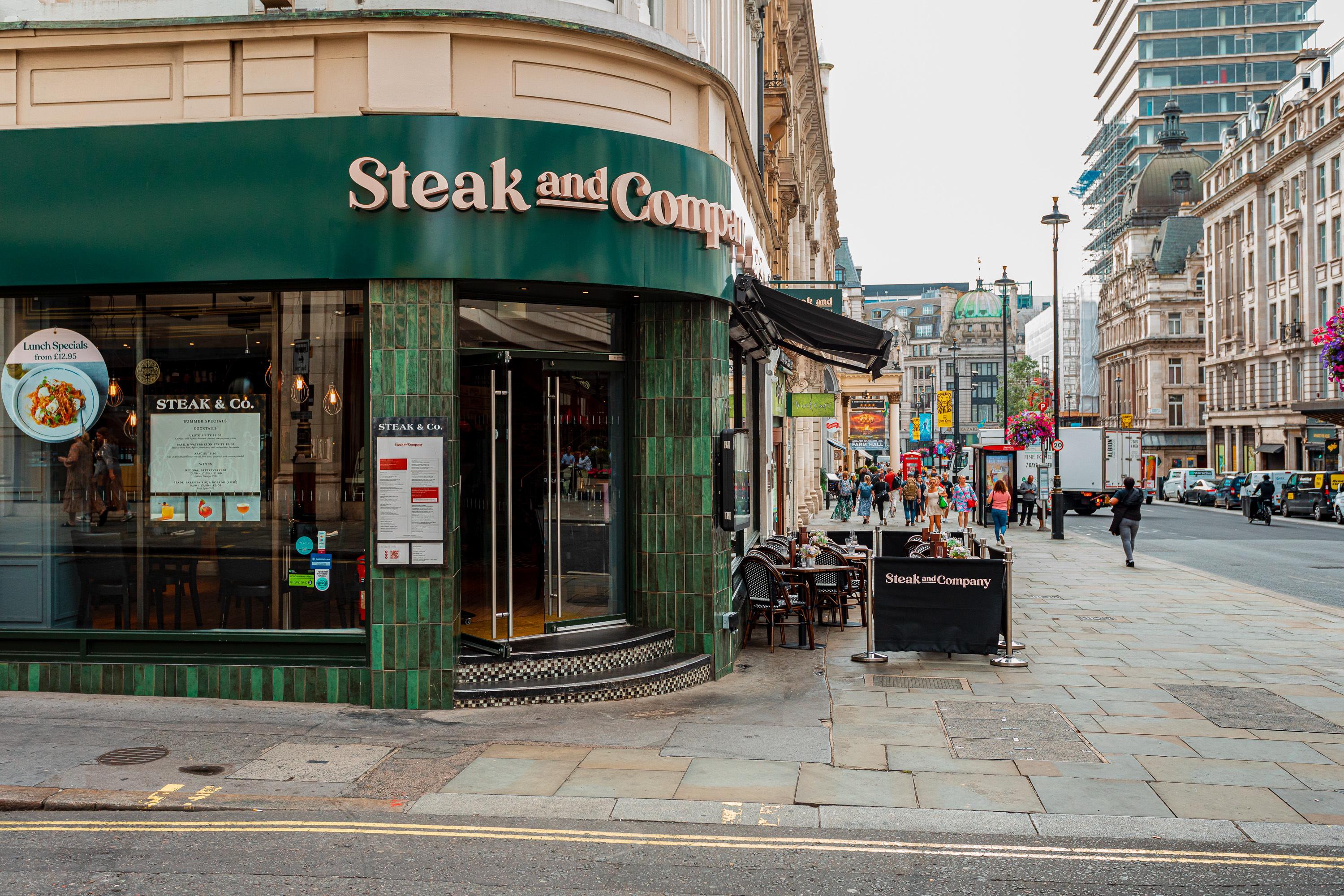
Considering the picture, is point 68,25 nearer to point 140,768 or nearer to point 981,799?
point 140,768

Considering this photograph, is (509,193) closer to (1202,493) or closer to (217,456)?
(217,456)

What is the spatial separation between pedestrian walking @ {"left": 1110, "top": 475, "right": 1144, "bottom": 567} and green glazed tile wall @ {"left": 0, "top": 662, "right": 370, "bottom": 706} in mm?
17785

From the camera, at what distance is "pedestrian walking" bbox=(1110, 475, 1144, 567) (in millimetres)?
22188

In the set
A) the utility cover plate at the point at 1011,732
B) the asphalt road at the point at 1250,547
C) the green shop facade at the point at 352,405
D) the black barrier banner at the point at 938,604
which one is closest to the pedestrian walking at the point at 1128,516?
the asphalt road at the point at 1250,547

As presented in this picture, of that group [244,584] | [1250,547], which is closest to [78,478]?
[244,584]

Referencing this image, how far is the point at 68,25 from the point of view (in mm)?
9211

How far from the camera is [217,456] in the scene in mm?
9641

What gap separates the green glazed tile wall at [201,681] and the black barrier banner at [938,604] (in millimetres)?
5672

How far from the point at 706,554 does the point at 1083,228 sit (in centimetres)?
14073

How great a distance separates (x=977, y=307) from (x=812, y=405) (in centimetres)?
A: 14801

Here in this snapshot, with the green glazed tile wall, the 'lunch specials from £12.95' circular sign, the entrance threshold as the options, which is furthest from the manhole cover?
the 'lunch specials from £12.95' circular sign

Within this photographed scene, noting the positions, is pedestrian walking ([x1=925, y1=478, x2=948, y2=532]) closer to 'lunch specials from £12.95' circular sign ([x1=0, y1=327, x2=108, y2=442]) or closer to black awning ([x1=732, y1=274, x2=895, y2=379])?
black awning ([x1=732, y1=274, x2=895, y2=379])

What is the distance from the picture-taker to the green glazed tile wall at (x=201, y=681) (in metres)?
9.23

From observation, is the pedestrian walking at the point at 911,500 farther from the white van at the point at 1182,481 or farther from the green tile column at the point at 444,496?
the white van at the point at 1182,481
